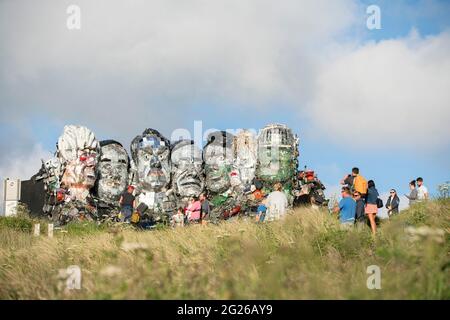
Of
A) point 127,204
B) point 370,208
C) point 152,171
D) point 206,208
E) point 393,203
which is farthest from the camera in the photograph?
point 152,171

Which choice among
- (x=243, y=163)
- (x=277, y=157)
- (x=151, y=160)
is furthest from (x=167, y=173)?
Answer: (x=277, y=157)

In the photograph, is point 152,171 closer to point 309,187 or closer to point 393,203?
point 309,187

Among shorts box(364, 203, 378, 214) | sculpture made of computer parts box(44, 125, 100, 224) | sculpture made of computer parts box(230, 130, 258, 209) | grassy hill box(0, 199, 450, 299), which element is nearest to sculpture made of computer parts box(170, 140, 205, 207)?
sculpture made of computer parts box(230, 130, 258, 209)

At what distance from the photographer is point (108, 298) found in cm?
700

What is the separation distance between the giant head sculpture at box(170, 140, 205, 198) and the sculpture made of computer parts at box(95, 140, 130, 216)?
1.98m

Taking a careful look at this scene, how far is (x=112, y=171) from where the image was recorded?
2423cm

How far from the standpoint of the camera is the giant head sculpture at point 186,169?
2356 centimetres

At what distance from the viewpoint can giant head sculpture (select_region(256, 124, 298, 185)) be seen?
898 inches

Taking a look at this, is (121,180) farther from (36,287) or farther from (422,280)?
(422,280)

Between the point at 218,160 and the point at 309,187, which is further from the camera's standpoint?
the point at 218,160

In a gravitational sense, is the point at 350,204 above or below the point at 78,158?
below

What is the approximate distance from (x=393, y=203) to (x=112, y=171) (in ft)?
37.0

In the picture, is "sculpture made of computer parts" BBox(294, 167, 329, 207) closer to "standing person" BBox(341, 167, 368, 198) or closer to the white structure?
"standing person" BBox(341, 167, 368, 198)
